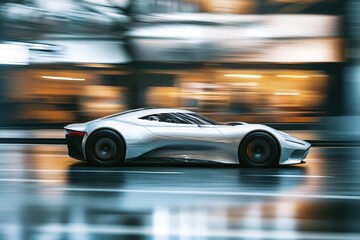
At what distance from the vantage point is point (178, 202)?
244 inches

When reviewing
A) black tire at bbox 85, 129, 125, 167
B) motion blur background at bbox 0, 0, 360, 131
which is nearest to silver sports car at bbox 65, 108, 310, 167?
black tire at bbox 85, 129, 125, 167

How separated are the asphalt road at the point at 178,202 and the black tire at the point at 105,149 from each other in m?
0.21

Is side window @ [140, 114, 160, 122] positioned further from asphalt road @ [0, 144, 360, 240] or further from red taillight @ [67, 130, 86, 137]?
red taillight @ [67, 130, 86, 137]

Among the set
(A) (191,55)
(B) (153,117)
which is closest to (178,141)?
(B) (153,117)

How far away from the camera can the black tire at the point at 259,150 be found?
916cm

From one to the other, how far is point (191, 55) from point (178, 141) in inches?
440

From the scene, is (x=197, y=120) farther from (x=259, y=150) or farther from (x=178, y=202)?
(x=178, y=202)

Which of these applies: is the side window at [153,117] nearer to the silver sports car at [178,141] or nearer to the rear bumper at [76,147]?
the silver sports car at [178,141]

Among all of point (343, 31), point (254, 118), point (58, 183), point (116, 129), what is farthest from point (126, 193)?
point (343, 31)

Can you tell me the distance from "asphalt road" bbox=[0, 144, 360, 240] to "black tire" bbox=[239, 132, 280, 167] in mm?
254

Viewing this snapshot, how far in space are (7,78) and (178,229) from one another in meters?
17.1

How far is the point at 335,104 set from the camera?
64.4 feet

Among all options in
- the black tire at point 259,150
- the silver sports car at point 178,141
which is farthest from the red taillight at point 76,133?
the black tire at point 259,150

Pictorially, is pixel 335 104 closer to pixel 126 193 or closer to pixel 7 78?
pixel 7 78
